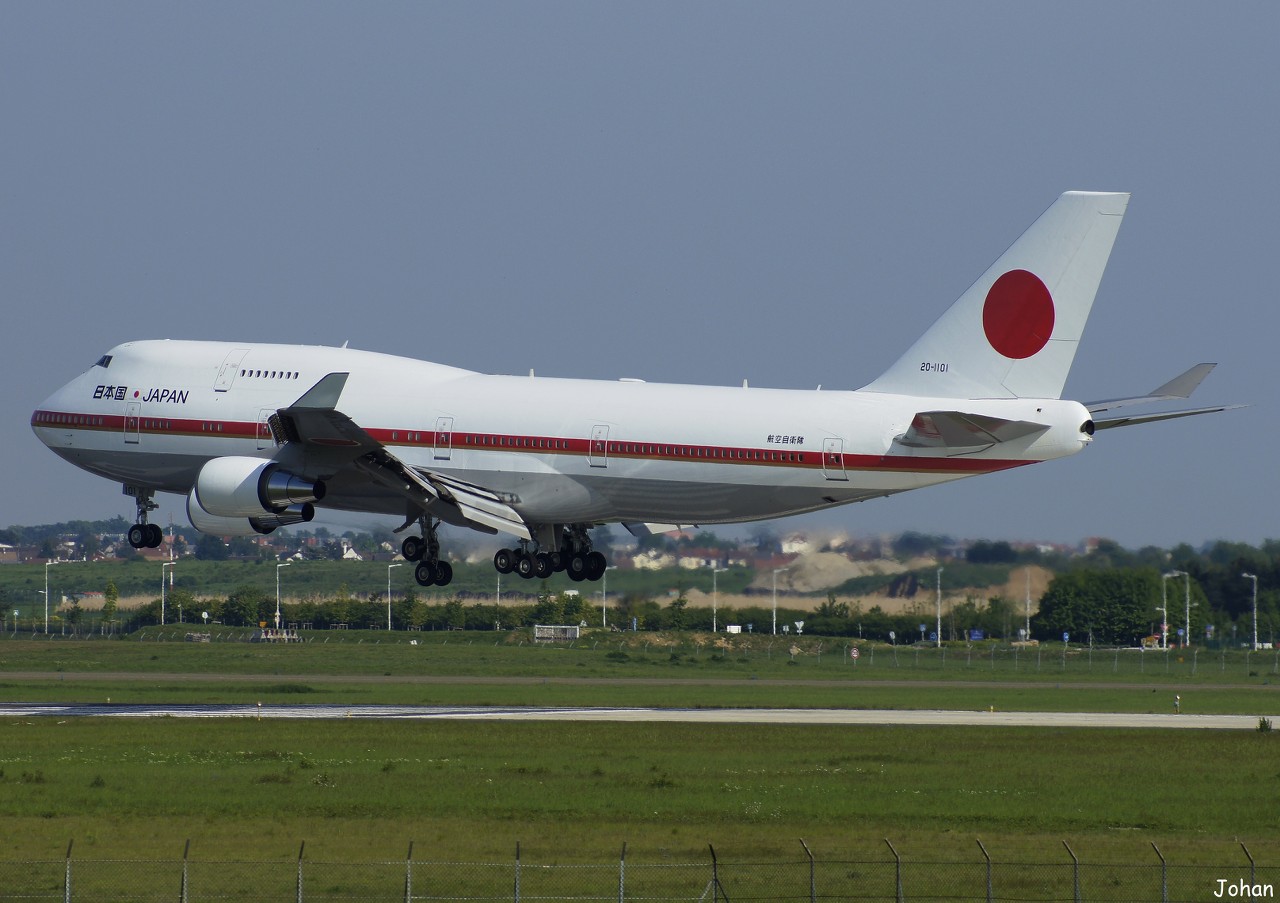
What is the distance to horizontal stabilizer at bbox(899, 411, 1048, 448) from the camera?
148 ft

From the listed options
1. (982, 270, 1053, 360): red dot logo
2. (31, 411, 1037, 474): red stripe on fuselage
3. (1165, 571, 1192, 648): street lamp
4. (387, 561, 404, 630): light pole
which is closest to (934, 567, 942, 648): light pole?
(1165, 571, 1192, 648): street lamp

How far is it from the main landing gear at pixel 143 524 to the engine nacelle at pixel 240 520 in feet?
18.3

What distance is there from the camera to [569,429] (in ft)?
168

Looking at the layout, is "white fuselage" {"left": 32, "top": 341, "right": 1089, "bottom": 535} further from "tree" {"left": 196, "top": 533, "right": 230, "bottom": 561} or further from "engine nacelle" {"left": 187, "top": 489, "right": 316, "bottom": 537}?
"tree" {"left": 196, "top": 533, "right": 230, "bottom": 561}

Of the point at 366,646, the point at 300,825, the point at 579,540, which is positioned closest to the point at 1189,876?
the point at 300,825

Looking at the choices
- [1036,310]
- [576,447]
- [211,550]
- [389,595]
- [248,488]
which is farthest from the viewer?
[211,550]

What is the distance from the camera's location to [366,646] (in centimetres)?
10038

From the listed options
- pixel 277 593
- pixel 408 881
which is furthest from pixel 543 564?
pixel 277 593

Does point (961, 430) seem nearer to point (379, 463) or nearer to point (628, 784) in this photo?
point (628, 784)

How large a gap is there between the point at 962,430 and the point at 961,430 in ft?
0.08

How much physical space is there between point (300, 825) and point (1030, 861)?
1469cm

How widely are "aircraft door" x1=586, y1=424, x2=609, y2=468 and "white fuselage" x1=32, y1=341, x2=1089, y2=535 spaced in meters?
0.04

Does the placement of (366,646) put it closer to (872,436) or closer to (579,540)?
(579,540)

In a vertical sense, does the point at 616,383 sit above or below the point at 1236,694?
above
